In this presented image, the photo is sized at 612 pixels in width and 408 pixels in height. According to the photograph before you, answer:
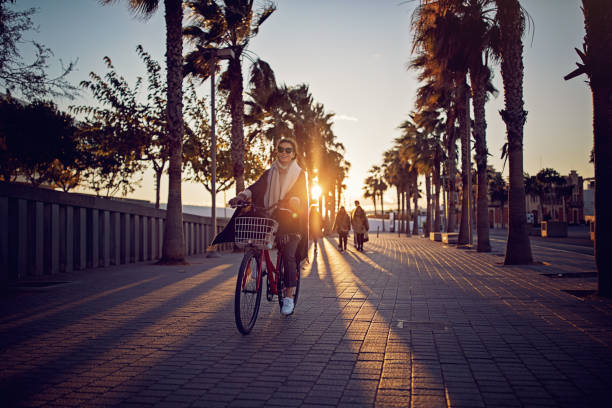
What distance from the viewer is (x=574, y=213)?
9694 centimetres

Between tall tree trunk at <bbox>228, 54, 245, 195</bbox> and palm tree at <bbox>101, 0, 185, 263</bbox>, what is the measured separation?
6.77 m

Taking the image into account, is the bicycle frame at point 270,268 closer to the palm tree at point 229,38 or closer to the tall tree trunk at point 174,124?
the tall tree trunk at point 174,124

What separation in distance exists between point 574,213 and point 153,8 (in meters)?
→ 98.4

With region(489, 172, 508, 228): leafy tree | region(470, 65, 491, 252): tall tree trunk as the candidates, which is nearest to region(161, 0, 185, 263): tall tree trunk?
region(470, 65, 491, 252): tall tree trunk

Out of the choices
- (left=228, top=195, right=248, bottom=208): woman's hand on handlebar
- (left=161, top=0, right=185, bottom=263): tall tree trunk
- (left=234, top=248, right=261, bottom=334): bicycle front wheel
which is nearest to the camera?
(left=234, top=248, right=261, bottom=334): bicycle front wheel

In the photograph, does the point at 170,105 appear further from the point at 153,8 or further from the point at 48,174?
the point at 48,174

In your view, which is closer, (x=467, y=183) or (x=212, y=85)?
(x=212, y=85)

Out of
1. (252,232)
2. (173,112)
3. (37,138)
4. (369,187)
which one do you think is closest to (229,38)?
(173,112)

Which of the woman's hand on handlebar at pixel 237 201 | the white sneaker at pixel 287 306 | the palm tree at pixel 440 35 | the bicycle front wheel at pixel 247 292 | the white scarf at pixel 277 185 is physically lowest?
the white sneaker at pixel 287 306

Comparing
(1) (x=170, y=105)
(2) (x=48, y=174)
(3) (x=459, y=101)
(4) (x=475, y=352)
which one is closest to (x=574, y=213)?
(3) (x=459, y=101)

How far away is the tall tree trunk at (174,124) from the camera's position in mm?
14781

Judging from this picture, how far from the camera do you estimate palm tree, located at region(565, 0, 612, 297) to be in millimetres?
7332

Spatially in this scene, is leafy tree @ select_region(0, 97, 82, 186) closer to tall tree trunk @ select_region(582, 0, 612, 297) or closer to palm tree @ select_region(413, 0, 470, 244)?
palm tree @ select_region(413, 0, 470, 244)

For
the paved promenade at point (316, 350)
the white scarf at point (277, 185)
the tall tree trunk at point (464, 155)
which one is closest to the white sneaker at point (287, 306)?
the paved promenade at point (316, 350)
